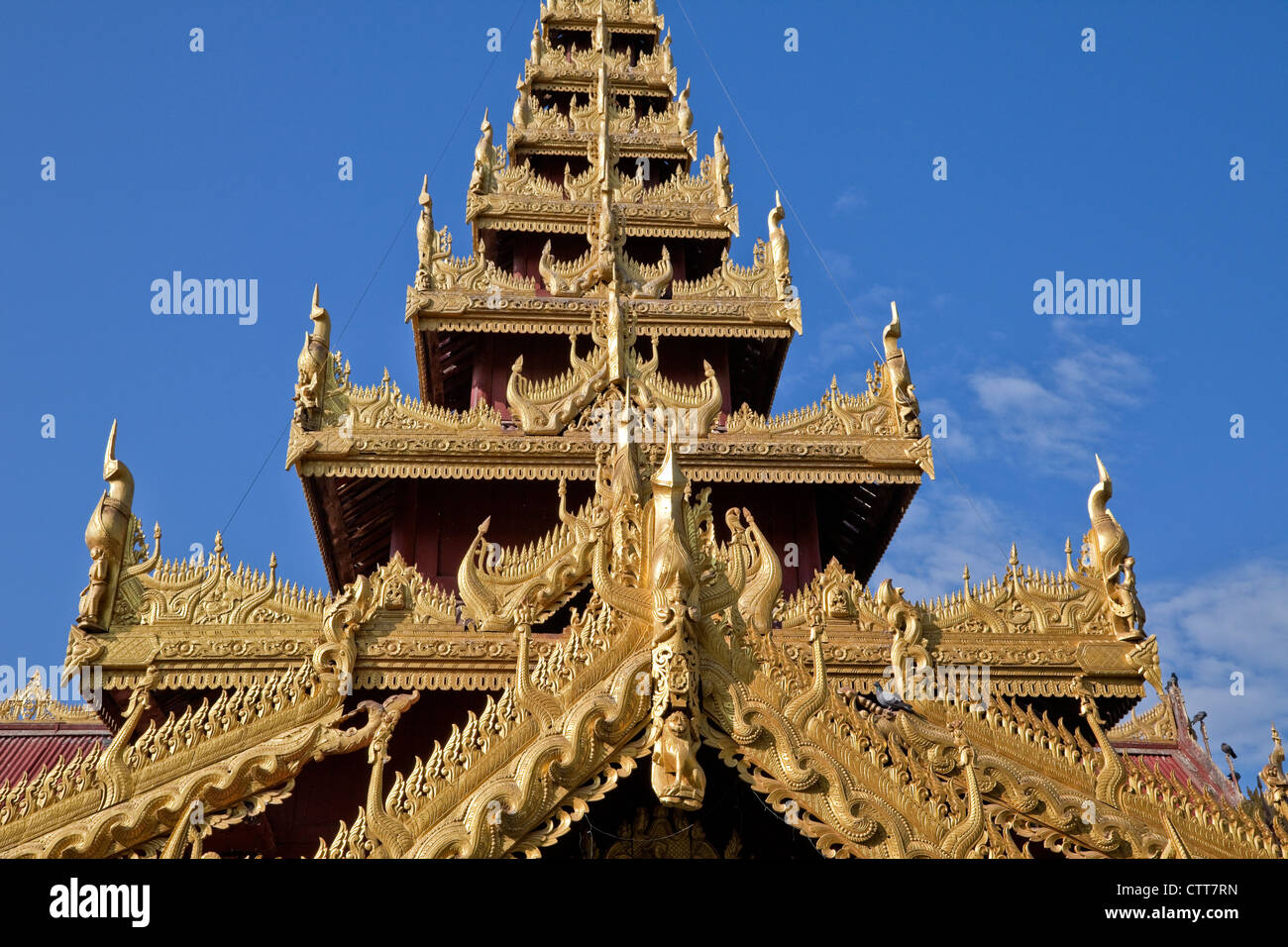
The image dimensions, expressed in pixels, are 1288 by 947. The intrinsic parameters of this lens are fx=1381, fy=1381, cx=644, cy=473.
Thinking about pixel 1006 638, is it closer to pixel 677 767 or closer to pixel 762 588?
pixel 762 588

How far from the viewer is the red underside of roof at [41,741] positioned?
1998cm

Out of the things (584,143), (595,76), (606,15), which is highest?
(606,15)

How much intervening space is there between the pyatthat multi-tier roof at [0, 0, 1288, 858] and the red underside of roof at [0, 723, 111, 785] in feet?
0.23

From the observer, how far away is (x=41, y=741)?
68.3ft

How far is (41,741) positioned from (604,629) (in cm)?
1643

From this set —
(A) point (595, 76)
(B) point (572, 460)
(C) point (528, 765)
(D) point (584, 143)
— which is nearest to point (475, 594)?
(B) point (572, 460)

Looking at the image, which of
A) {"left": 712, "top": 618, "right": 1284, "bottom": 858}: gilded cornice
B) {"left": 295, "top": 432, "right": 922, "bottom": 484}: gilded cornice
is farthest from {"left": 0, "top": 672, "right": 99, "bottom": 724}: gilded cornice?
{"left": 712, "top": 618, "right": 1284, "bottom": 858}: gilded cornice

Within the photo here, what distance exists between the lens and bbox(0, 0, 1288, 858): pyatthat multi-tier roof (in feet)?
23.6

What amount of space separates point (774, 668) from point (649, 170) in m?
17.5

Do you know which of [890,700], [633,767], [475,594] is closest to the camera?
[633,767]

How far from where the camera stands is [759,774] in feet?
23.7
